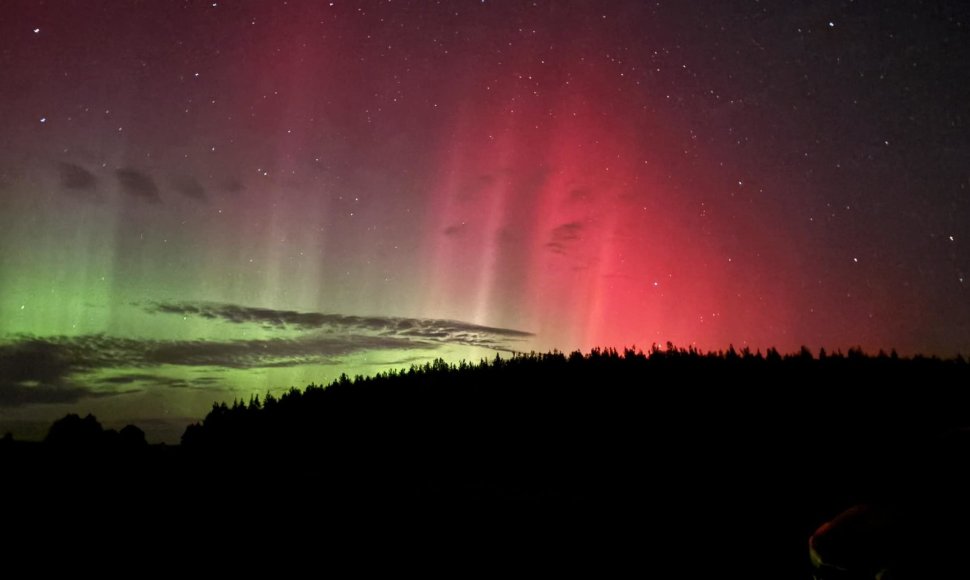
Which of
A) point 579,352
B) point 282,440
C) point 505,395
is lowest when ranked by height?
point 282,440

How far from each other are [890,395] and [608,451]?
760 centimetres

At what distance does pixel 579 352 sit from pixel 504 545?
1209 cm

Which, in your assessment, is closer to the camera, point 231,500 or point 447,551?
point 447,551

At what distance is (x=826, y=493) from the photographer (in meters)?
12.9

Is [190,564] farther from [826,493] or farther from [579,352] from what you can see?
[579,352]

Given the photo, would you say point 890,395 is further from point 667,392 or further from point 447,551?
point 447,551

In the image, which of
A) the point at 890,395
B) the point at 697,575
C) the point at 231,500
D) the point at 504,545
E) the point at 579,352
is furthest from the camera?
the point at 579,352

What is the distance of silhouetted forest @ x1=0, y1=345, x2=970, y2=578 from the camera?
11492 mm

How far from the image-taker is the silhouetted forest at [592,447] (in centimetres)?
1149

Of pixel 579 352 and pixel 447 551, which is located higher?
pixel 579 352

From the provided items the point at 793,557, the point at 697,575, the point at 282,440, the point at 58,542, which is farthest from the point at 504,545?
the point at 282,440

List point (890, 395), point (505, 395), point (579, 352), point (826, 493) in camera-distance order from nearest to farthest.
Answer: point (826, 493) → point (890, 395) → point (505, 395) → point (579, 352)

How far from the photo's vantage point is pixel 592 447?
17.2 metres

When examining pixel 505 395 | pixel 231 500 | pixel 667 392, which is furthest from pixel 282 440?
pixel 667 392
